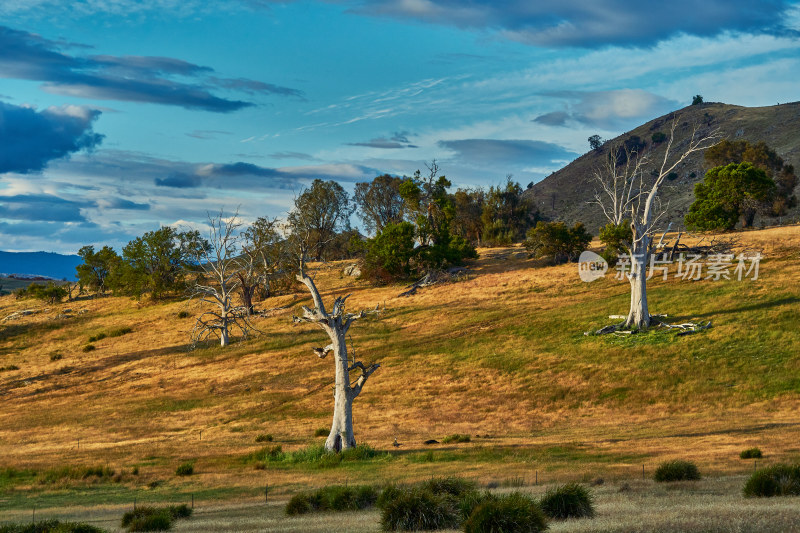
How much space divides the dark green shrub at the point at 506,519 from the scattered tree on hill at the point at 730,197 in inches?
3083

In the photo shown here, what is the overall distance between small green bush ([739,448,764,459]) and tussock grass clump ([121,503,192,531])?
61.6 feet

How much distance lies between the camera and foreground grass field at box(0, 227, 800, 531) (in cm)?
2647

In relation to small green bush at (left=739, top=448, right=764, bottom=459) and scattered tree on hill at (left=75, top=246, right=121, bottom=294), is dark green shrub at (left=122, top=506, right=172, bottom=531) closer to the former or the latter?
small green bush at (left=739, top=448, right=764, bottom=459)

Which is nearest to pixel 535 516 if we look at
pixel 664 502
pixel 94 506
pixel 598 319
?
pixel 664 502

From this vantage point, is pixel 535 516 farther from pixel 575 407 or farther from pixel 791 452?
pixel 575 407

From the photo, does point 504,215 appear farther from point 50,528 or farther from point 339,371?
point 50,528

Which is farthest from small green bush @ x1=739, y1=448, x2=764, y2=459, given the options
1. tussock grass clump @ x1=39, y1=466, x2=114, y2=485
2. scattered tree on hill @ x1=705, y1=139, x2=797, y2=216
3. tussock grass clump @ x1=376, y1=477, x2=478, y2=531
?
scattered tree on hill @ x1=705, y1=139, x2=797, y2=216

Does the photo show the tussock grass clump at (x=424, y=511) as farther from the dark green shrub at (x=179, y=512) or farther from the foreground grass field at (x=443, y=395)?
the dark green shrub at (x=179, y=512)

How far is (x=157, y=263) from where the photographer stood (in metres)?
99.1

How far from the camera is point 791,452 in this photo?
79.4ft

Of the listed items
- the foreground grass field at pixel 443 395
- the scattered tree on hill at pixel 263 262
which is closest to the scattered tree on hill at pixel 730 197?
the foreground grass field at pixel 443 395

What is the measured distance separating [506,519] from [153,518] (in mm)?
9564

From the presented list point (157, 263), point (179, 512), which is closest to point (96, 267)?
point (157, 263)

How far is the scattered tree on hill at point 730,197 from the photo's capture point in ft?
269
